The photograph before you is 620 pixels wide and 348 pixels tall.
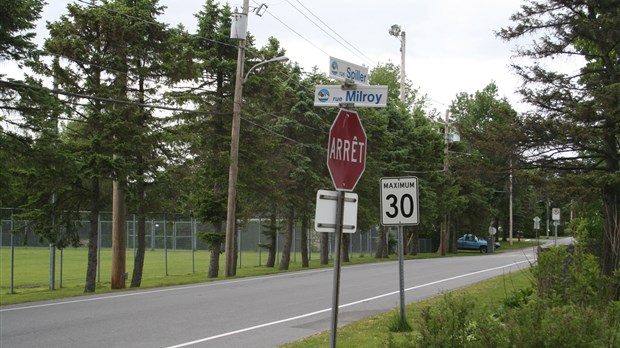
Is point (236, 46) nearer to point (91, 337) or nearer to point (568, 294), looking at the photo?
point (91, 337)

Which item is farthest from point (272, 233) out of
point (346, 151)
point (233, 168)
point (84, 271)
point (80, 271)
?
point (346, 151)

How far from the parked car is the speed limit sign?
179ft

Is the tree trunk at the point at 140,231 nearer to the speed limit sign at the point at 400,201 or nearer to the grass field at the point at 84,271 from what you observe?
the grass field at the point at 84,271

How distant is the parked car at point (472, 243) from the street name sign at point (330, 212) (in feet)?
191

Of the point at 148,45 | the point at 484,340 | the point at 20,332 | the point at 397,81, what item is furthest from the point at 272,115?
the point at 397,81

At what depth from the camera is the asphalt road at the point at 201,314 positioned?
10367 millimetres

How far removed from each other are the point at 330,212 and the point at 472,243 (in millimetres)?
59732

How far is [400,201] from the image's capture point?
1032cm

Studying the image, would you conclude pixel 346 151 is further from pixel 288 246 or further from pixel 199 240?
pixel 199 240

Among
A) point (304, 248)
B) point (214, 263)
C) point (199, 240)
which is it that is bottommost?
point (199, 240)

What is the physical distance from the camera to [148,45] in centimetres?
2180

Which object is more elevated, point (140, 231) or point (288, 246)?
point (140, 231)

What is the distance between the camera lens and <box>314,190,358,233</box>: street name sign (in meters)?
6.62

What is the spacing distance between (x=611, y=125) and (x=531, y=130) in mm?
1461
